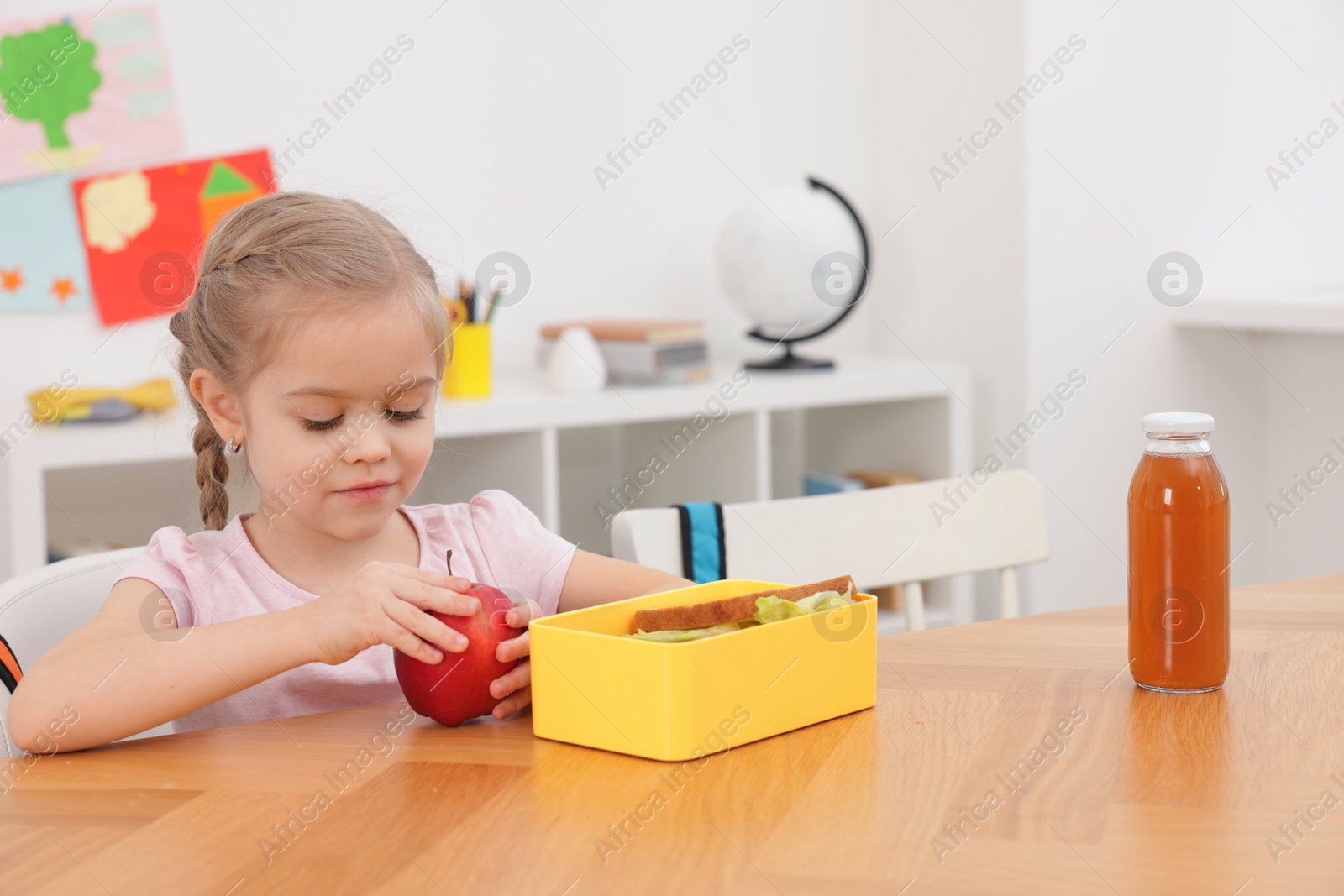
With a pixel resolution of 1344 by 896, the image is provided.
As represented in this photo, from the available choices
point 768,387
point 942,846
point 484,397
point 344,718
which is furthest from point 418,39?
point 942,846

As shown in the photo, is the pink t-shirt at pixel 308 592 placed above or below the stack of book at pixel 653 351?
below

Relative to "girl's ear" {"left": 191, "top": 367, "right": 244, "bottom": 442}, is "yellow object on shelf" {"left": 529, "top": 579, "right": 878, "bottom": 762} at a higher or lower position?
lower

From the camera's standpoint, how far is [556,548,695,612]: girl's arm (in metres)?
1.05

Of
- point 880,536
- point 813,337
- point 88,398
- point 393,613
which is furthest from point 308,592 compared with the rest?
point 813,337

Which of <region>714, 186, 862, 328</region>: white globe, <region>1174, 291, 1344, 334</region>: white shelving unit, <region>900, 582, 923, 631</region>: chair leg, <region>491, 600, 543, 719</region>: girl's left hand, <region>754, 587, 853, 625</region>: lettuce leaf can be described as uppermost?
<region>714, 186, 862, 328</region>: white globe

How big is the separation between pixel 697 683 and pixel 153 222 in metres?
1.72

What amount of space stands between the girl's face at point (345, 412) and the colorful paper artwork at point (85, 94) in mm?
1312

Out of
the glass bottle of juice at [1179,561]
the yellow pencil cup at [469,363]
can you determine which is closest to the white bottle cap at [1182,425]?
the glass bottle of juice at [1179,561]

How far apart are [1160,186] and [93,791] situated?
226 centimetres

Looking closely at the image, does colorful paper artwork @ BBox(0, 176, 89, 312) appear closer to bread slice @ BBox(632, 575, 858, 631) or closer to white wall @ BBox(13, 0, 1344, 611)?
white wall @ BBox(13, 0, 1344, 611)

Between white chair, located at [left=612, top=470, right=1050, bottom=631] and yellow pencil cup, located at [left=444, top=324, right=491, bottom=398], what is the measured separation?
2.82 ft

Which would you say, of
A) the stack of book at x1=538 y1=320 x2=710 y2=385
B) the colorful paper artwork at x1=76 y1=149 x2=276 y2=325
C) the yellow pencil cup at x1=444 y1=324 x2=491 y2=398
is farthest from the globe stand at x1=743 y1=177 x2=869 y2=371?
the colorful paper artwork at x1=76 y1=149 x2=276 y2=325

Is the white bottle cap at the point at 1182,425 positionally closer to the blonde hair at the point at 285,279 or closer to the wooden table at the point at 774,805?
the wooden table at the point at 774,805

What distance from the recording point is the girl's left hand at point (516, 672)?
788 mm
